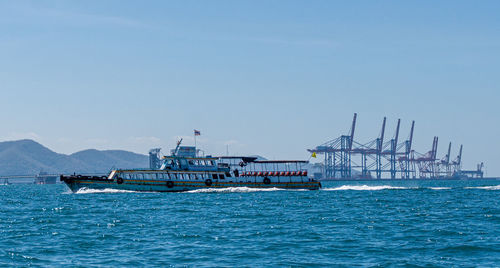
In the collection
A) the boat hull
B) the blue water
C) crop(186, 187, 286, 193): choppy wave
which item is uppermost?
the boat hull

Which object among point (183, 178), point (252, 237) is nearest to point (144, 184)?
point (183, 178)

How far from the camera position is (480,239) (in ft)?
111

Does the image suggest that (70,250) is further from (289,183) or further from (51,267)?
(289,183)

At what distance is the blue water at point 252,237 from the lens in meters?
28.2

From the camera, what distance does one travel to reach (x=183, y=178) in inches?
3255

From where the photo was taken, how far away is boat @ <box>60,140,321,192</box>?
8112cm

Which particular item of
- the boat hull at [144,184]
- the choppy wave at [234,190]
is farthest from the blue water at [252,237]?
the choppy wave at [234,190]

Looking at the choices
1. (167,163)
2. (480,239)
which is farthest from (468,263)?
(167,163)

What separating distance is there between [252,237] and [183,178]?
4801 cm

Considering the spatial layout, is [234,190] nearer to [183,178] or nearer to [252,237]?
[183,178]

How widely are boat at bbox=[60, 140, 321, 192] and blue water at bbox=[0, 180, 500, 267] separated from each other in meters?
25.4

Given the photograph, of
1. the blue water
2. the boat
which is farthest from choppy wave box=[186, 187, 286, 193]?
the blue water

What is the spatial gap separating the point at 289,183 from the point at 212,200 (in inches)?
925

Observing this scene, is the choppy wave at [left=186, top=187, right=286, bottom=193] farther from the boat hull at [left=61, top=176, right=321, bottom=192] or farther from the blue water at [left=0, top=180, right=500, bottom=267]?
the blue water at [left=0, top=180, right=500, bottom=267]
